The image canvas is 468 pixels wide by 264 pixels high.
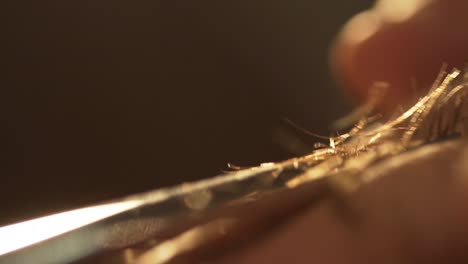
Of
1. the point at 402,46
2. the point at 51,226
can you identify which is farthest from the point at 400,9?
the point at 51,226

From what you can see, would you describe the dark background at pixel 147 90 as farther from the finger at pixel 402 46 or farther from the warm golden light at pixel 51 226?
the warm golden light at pixel 51 226

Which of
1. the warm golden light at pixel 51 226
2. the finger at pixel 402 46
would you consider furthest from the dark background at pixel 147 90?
the warm golden light at pixel 51 226

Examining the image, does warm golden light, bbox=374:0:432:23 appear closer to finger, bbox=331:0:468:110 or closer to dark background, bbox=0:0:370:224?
finger, bbox=331:0:468:110

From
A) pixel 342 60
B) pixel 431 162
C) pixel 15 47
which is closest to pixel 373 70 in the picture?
pixel 342 60

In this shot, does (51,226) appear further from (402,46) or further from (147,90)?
(147,90)

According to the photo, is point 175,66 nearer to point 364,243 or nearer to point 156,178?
Result: point 156,178
